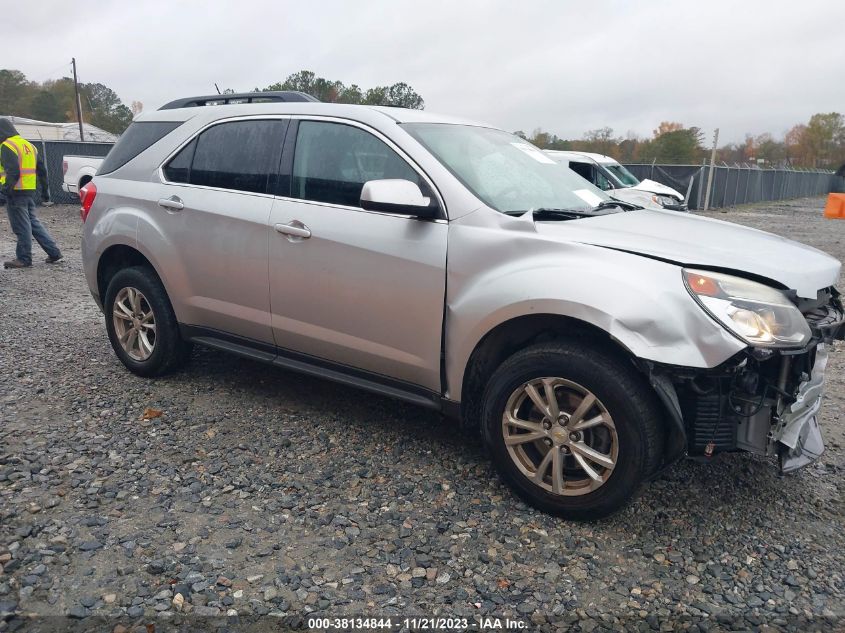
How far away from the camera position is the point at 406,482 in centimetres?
357

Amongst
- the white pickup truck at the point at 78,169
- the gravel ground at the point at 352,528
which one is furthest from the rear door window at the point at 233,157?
the white pickup truck at the point at 78,169

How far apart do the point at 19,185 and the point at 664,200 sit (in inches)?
447

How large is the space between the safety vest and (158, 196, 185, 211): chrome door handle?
6.16 metres

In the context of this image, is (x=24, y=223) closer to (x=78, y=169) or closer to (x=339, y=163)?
(x=339, y=163)

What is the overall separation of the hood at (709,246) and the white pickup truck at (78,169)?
17.8 m

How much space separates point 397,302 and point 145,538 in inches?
61.9

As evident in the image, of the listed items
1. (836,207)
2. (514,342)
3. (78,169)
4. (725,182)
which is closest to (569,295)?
(514,342)

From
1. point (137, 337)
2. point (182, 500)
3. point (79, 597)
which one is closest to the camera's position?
point (79, 597)

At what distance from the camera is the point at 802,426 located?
310cm

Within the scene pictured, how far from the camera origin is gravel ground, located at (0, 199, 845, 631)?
8.68 ft

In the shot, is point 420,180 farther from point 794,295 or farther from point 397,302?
point 794,295

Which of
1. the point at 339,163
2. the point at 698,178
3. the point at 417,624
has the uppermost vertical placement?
the point at 698,178

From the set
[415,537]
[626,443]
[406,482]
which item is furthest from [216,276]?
[626,443]

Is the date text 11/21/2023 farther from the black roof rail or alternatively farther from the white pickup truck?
the white pickup truck
